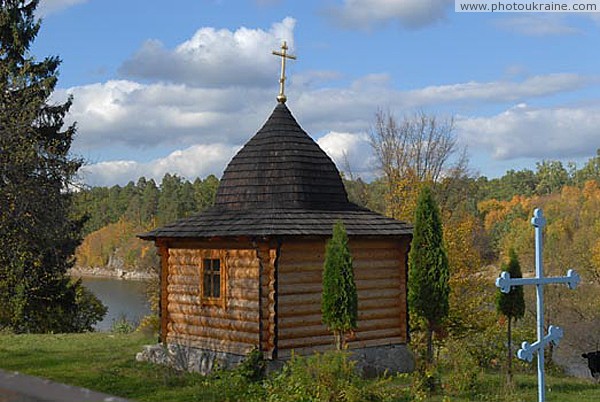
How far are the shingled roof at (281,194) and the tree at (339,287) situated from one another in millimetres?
1378

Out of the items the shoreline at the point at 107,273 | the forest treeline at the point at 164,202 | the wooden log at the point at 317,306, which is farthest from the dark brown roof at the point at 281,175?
the shoreline at the point at 107,273

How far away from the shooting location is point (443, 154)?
3281 cm

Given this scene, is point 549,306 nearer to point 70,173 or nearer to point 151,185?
point 70,173

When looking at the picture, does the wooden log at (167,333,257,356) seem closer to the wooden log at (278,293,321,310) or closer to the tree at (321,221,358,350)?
the wooden log at (278,293,321,310)

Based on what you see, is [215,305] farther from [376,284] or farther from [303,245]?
[376,284]

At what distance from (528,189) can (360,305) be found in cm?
→ 7740

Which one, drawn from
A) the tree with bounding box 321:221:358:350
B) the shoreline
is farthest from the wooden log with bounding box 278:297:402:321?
the shoreline

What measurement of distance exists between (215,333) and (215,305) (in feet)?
2.00

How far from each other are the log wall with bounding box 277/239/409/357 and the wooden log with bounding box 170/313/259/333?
28.0 inches

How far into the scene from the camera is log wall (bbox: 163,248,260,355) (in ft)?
49.1

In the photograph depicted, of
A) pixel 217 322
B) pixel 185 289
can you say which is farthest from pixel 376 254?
pixel 185 289

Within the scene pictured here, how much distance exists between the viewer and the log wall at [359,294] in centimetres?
1479

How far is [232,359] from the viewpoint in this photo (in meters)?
15.1

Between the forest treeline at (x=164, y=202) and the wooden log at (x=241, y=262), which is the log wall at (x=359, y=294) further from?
the forest treeline at (x=164, y=202)
